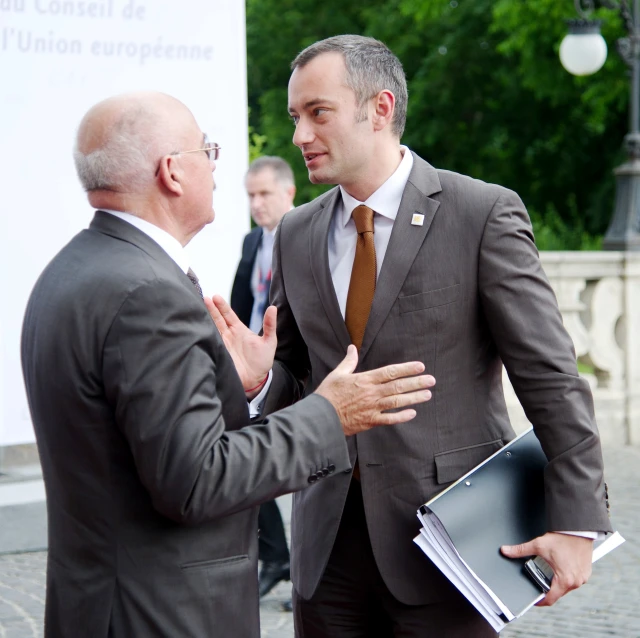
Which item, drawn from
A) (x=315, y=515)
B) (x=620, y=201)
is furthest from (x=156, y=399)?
(x=620, y=201)

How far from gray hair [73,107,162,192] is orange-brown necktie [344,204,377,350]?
0.75m

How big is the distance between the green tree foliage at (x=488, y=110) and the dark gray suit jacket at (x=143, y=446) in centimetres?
2212

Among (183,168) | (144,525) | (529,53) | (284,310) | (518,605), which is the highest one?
(529,53)

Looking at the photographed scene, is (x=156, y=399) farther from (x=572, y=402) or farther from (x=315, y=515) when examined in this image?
(x=572, y=402)

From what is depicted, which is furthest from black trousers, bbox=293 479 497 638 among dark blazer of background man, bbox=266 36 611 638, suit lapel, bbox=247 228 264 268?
suit lapel, bbox=247 228 264 268

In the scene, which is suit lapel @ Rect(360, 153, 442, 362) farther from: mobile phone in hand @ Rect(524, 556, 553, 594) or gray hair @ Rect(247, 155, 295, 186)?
gray hair @ Rect(247, 155, 295, 186)

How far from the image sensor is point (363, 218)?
2939 mm

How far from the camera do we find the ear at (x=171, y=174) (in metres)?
2.33

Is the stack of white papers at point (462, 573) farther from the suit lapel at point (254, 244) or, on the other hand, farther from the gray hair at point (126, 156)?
the suit lapel at point (254, 244)

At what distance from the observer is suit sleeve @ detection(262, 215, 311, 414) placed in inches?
123

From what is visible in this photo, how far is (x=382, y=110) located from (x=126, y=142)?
900 millimetres

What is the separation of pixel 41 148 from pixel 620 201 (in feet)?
22.7

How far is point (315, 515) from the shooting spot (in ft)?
9.50

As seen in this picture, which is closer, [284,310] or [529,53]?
[284,310]
